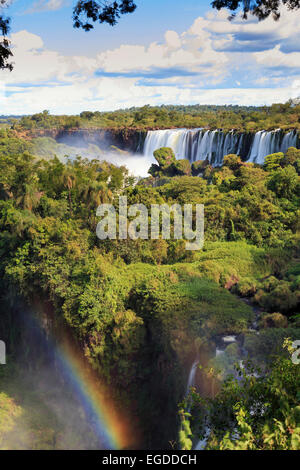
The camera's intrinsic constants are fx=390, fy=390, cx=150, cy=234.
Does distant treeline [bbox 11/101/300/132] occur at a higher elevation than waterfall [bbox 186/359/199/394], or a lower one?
higher

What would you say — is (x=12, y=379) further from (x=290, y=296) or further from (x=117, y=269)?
(x=290, y=296)

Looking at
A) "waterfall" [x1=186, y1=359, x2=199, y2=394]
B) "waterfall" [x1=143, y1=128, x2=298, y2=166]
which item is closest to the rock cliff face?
"waterfall" [x1=143, y1=128, x2=298, y2=166]

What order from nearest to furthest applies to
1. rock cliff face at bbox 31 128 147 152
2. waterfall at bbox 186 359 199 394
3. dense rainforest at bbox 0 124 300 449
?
waterfall at bbox 186 359 199 394 → dense rainforest at bbox 0 124 300 449 → rock cliff face at bbox 31 128 147 152

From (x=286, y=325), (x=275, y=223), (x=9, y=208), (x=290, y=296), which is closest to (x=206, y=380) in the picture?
(x=286, y=325)

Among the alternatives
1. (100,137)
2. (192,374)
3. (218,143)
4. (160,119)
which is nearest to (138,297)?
(192,374)

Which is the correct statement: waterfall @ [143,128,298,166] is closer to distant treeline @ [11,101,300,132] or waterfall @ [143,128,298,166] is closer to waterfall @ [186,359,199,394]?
distant treeline @ [11,101,300,132]

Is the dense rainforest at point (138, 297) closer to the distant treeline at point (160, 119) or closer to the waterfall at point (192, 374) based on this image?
the waterfall at point (192, 374)

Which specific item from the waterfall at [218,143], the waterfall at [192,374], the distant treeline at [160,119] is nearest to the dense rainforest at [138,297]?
the waterfall at [192,374]
